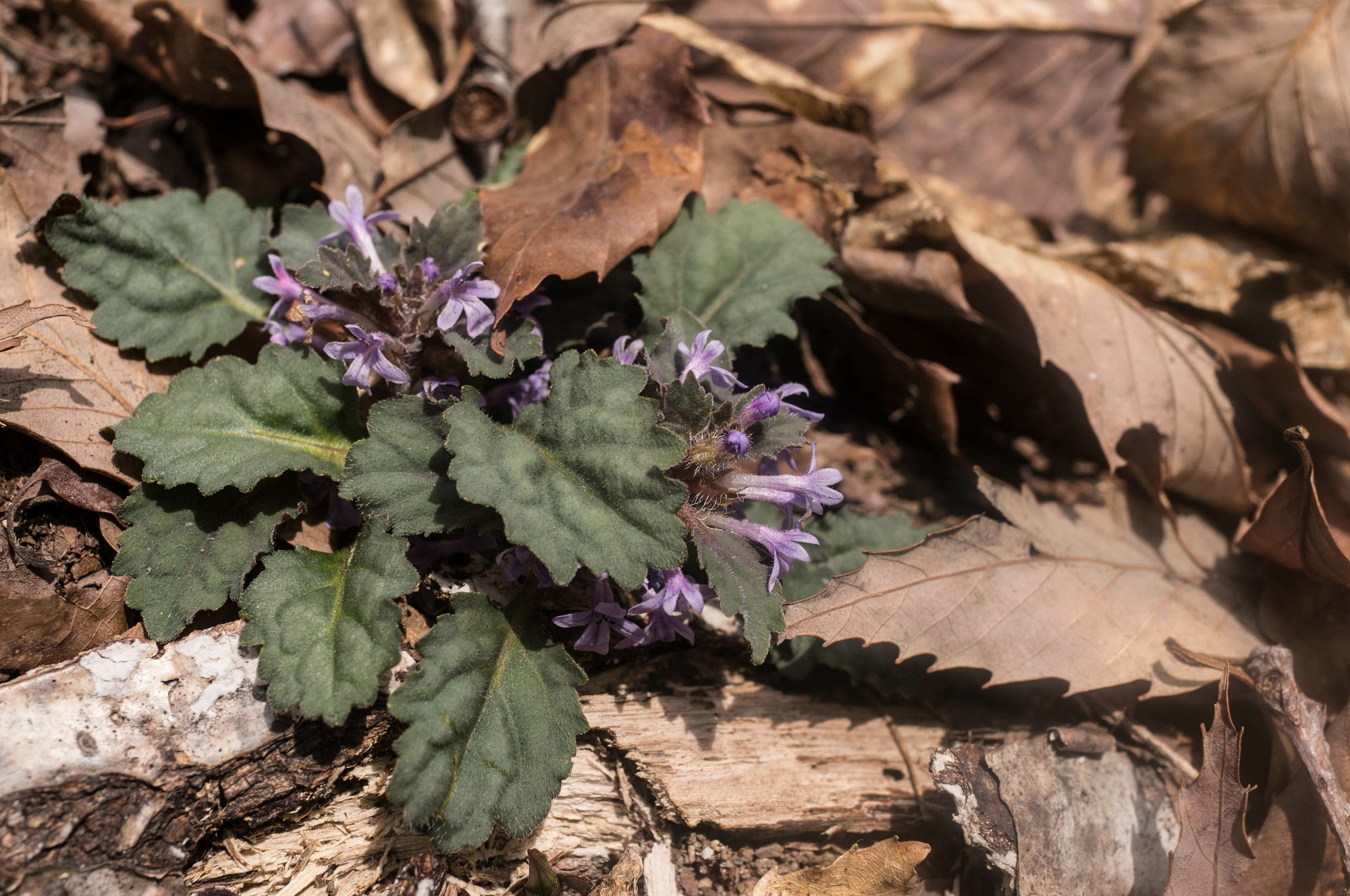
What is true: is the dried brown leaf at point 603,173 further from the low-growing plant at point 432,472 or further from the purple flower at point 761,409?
the purple flower at point 761,409

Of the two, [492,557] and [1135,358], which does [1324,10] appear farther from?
[492,557]

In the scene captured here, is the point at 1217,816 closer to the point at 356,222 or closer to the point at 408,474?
the point at 408,474

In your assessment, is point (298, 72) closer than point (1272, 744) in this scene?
No

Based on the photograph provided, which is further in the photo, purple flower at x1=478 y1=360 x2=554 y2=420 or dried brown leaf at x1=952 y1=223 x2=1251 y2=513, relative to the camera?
dried brown leaf at x1=952 y1=223 x2=1251 y2=513

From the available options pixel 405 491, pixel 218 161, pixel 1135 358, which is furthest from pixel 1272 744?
pixel 218 161

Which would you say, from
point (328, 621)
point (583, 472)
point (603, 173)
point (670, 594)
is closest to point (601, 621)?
point (670, 594)

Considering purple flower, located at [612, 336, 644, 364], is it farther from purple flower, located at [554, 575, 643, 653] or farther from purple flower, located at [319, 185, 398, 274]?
purple flower, located at [319, 185, 398, 274]

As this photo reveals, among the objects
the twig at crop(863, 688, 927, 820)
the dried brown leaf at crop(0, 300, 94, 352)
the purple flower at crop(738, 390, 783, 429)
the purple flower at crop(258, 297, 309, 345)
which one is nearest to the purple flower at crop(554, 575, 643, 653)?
the purple flower at crop(738, 390, 783, 429)
